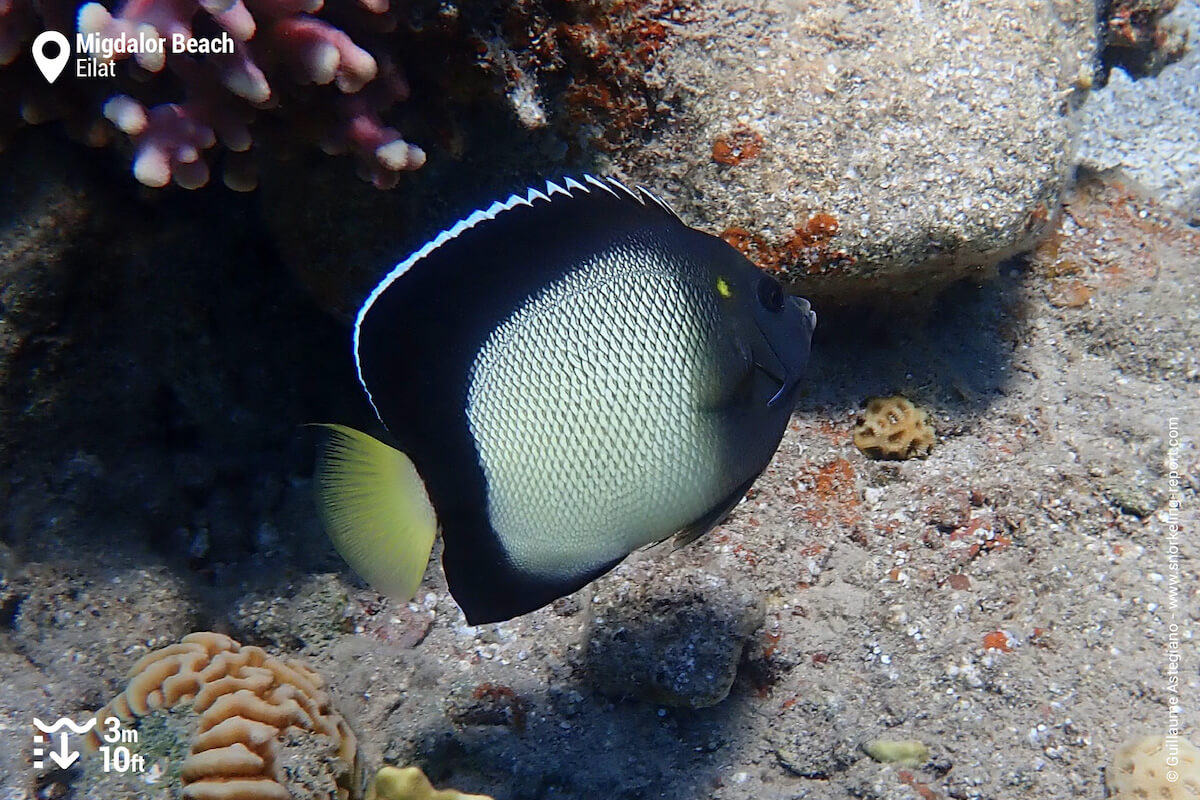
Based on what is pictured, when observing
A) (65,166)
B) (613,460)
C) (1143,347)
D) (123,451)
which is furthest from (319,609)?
(1143,347)

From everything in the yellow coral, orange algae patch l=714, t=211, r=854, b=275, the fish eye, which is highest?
the fish eye

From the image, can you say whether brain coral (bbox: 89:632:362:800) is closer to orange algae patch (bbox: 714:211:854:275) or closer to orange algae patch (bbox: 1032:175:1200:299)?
orange algae patch (bbox: 714:211:854:275)

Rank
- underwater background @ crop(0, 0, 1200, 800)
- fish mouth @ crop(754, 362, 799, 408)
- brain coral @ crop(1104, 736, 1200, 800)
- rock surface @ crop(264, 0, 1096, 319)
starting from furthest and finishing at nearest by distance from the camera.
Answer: rock surface @ crop(264, 0, 1096, 319) → brain coral @ crop(1104, 736, 1200, 800) → underwater background @ crop(0, 0, 1200, 800) → fish mouth @ crop(754, 362, 799, 408)

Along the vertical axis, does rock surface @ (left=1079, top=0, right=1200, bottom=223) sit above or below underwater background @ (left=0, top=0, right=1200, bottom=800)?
above

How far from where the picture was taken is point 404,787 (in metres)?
2.66

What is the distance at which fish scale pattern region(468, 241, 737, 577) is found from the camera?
161 centimetres

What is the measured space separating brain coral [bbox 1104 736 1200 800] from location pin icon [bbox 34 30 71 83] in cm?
455

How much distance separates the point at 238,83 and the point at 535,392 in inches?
61.5

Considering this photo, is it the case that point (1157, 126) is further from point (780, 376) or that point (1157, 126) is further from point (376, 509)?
point (376, 509)

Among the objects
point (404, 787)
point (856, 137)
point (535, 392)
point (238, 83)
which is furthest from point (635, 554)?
point (238, 83)

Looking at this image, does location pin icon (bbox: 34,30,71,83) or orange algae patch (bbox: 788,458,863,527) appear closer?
location pin icon (bbox: 34,30,71,83)

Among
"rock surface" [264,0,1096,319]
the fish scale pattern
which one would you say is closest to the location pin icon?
"rock surface" [264,0,1096,319]

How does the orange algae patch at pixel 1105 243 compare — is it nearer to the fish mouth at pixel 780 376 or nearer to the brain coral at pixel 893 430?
the brain coral at pixel 893 430

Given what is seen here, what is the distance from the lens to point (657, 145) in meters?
3.01
